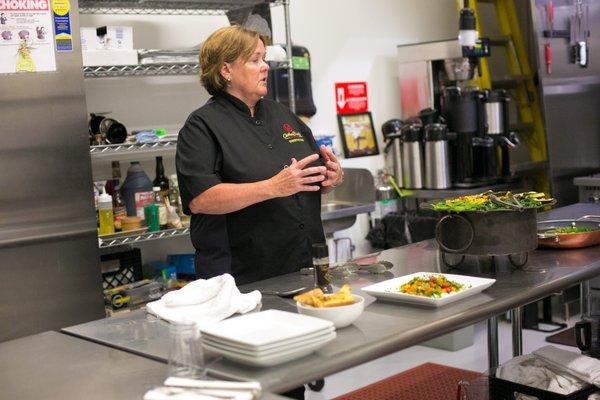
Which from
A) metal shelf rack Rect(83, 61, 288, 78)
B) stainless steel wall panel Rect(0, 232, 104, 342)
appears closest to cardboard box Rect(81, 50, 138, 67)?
metal shelf rack Rect(83, 61, 288, 78)

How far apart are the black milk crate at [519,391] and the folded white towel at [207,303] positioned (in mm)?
1079

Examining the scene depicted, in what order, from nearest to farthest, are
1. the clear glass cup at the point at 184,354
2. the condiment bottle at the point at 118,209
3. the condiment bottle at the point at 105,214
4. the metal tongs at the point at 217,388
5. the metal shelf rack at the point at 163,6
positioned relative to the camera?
the metal tongs at the point at 217,388 < the clear glass cup at the point at 184,354 < the condiment bottle at the point at 105,214 < the condiment bottle at the point at 118,209 < the metal shelf rack at the point at 163,6

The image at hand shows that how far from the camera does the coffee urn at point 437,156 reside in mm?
5297

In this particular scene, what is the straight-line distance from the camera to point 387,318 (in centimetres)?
216

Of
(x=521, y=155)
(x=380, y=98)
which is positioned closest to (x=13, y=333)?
(x=380, y=98)

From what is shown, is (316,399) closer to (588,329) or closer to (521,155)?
(588,329)

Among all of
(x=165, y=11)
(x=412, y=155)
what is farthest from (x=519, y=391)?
(x=165, y=11)

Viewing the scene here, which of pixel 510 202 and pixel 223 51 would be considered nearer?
pixel 510 202

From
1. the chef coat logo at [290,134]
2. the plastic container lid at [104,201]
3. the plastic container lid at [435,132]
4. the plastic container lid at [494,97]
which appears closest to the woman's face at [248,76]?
the chef coat logo at [290,134]

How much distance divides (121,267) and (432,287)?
224cm

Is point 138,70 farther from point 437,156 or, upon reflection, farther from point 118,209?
point 437,156

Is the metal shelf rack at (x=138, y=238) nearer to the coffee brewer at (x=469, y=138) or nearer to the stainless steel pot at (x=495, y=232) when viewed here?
the stainless steel pot at (x=495, y=232)

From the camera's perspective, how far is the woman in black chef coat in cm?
292

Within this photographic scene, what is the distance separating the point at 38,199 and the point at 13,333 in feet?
2.00
